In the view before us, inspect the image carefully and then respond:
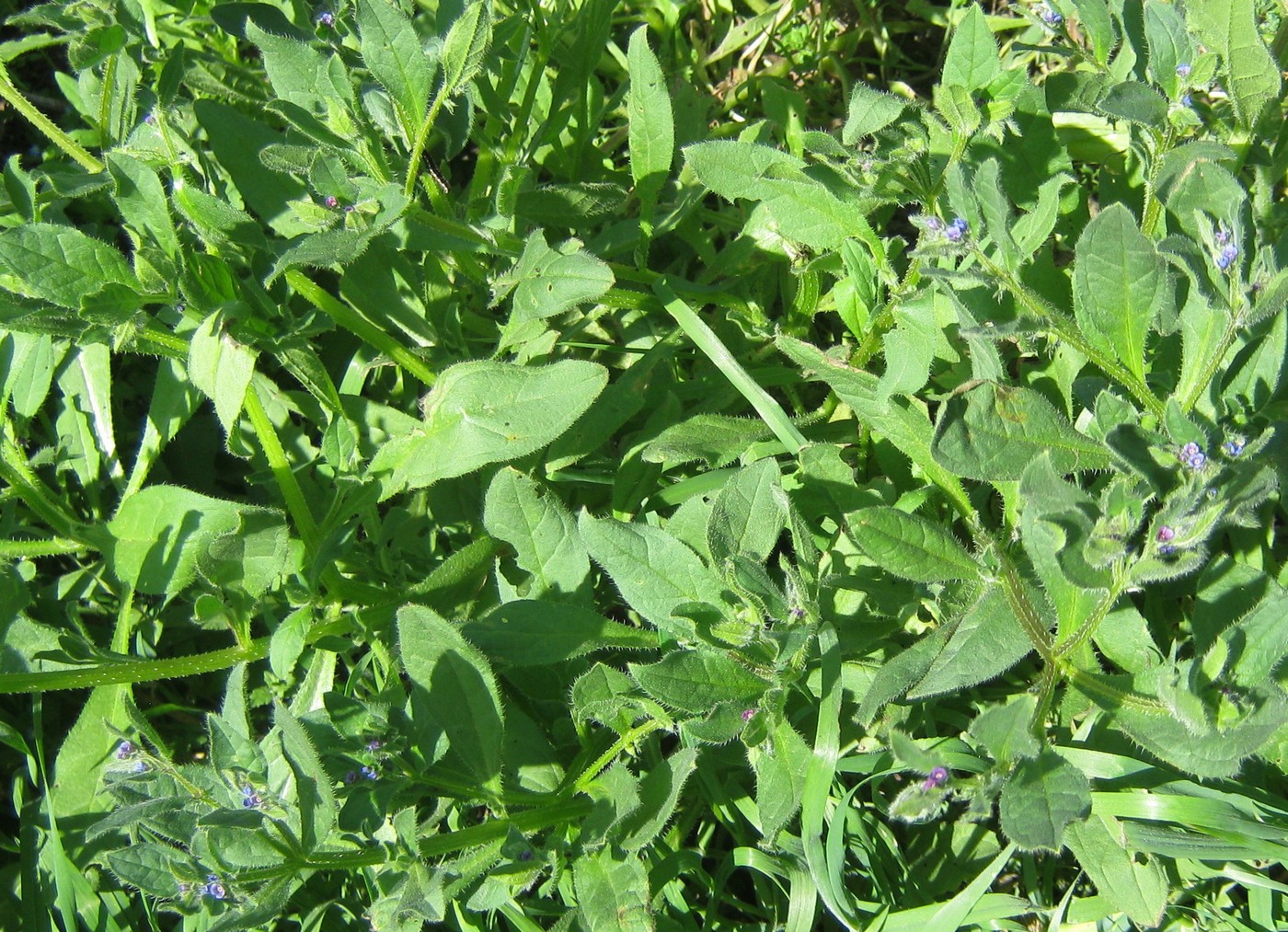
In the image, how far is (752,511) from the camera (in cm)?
296

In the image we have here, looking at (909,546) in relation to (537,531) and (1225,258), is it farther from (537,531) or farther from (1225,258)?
(537,531)

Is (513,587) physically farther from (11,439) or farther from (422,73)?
(11,439)

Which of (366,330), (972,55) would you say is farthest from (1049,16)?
(366,330)

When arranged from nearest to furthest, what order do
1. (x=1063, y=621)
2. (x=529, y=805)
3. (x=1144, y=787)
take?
(x=1063, y=621)
(x=1144, y=787)
(x=529, y=805)

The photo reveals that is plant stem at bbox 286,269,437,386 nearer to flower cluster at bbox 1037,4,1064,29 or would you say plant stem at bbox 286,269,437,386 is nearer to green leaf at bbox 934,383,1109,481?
green leaf at bbox 934,383,1109,481

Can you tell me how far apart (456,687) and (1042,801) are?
145 centimetres

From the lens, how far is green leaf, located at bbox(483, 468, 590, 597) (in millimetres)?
3174

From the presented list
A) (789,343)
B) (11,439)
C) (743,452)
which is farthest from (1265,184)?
(11,439)

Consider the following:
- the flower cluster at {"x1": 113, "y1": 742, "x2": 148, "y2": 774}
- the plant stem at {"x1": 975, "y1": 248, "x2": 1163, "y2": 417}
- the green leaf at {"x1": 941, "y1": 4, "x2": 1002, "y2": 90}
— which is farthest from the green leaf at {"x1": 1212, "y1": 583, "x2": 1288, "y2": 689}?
the flower cluster at {"x1": 113, "y1": 742, "x2": 148, "y2": 774}

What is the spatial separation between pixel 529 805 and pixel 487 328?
1.59 metres

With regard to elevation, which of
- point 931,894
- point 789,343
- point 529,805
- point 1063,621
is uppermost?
point 789,343

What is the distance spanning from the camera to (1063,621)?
2631mm

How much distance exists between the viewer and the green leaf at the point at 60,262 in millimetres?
2947

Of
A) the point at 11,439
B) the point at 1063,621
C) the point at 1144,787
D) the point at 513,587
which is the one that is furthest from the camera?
the point at 11,439
